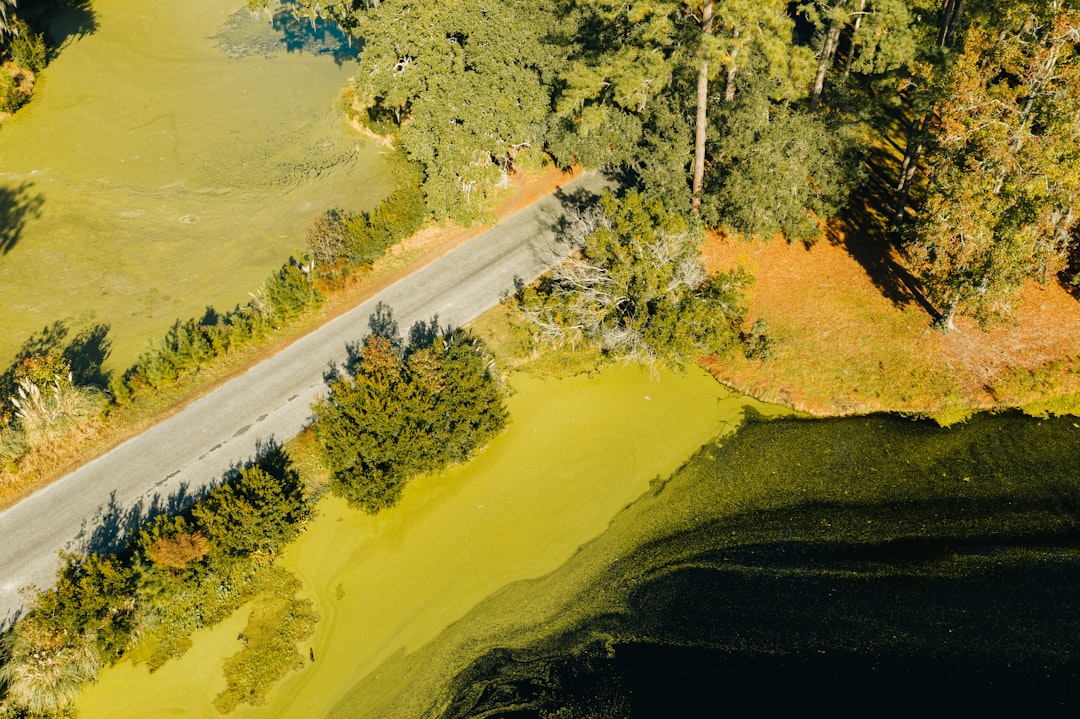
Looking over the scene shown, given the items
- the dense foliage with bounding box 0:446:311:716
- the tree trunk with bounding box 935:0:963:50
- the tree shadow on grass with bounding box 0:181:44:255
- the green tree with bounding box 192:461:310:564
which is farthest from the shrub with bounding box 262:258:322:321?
the tree trunk with bounding box 935:0:963:50

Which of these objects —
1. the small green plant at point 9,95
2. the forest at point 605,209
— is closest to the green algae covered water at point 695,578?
the forest at point 605,209

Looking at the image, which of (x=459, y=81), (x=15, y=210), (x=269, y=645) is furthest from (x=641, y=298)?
(x=15, y=210)

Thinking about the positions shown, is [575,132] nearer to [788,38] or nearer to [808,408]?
[788,38]

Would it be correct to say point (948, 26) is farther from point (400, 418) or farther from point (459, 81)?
point (400, 418)

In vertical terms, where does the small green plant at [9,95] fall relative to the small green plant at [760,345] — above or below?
above

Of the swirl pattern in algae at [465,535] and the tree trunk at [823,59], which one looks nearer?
the swirl pattern in algae at [465,535]

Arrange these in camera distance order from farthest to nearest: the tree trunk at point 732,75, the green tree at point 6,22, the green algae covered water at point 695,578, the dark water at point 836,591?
the green tree at point 6,22, the tree trunk at point 732,75, the green algae covered water at point 695,578, the dark water at point 836,591

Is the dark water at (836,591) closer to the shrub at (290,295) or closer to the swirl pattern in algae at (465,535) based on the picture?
the swirl pattern in algae at (465,535)
